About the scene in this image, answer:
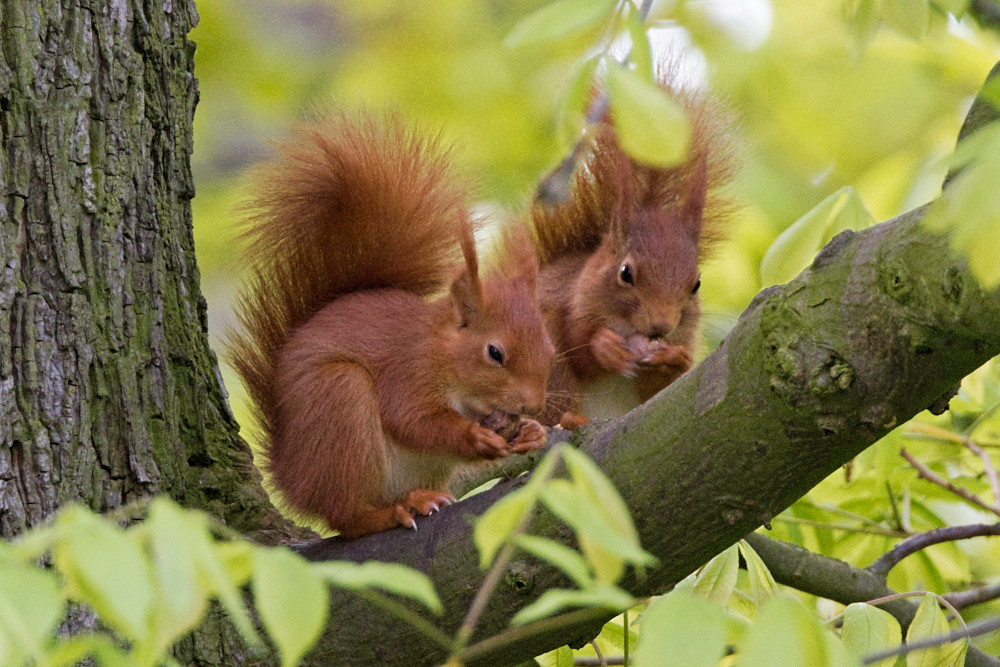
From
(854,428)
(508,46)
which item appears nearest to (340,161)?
(854,428)

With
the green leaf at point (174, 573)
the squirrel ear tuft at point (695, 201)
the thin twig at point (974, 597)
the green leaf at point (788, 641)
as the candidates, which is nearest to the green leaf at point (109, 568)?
the green leaf at point (174, 573)

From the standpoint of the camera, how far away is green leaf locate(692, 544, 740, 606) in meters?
1.55

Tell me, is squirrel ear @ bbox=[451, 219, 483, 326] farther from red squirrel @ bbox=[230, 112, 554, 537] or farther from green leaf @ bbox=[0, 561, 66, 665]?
green leaf @ bbox=[0, 561, 66, 665]

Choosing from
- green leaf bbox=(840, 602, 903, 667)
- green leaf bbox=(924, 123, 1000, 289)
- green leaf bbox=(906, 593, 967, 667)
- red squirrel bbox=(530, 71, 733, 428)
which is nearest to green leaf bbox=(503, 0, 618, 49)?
green leaf bbox=(924, 123, 1000, 289)

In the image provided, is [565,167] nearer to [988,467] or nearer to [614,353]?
[614,353]

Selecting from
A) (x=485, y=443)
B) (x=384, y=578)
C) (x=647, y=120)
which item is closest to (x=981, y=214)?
(x=647, y=120)

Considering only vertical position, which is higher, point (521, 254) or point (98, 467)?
point (521, 254)

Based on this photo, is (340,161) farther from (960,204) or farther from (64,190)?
(960,204)

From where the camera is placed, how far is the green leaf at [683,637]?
2.26 feet

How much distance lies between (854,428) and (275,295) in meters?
1.23

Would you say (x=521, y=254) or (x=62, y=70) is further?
(x=521, y=254)

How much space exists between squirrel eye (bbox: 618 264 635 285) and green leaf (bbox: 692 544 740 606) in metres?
0.84

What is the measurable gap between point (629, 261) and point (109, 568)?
180 centimetres

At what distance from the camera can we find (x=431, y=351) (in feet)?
6.88
